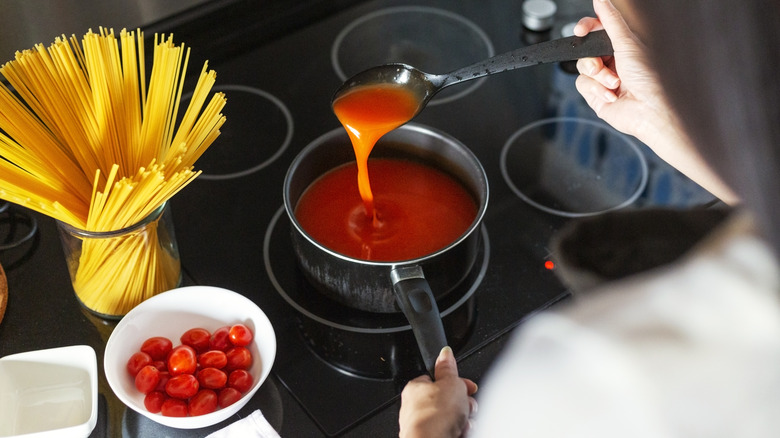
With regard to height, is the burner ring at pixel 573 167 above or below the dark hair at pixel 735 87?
below

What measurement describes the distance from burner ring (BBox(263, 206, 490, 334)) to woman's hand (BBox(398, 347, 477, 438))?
0.49ft

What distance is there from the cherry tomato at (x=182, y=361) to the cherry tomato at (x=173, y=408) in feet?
0.10

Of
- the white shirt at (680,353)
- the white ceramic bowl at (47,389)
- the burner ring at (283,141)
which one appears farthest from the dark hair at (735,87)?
the burner ring at (283,141)

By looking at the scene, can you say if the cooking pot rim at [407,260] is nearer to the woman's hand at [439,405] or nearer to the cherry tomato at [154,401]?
the woman's hand at [439,405]

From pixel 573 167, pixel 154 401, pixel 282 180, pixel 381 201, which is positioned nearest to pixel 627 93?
pixel 573 167

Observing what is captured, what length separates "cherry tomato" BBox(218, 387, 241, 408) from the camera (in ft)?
2.61

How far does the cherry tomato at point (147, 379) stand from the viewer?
2.60 ft

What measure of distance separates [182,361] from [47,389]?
5.3 inches

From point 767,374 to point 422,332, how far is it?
45cm

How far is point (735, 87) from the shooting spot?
0.30m

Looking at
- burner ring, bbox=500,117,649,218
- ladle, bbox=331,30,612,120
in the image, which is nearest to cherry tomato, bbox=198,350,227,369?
ladle, bbox=331,30,612,120

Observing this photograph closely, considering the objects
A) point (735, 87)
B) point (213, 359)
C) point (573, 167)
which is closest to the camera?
point (735, 87)

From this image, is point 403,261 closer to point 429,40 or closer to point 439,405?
point 439,405

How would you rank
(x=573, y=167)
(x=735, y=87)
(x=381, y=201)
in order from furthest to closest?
1. (x=573, y=167)
2. (x=381, y=201)
3. (x=735, y=87)
